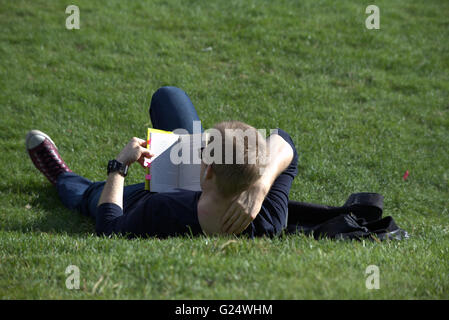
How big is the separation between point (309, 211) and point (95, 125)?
12.1ft

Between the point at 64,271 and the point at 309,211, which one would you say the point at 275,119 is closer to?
the point at 309,211

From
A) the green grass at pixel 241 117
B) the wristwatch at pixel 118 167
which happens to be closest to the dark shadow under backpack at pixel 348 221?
the green grass at pixel 241 117

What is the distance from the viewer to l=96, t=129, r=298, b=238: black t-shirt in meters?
3.29

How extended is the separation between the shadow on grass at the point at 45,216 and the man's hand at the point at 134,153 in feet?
3.23

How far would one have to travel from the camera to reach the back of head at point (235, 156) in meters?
2.92

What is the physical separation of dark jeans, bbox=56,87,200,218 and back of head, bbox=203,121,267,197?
4.64 feet

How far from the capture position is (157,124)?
4.61m

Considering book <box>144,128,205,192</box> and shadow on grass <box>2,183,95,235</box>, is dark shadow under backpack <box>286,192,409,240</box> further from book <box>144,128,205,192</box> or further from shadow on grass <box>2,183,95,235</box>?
shadow on grass <box>2,183,95,235</box>

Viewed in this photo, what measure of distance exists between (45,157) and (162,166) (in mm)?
2020

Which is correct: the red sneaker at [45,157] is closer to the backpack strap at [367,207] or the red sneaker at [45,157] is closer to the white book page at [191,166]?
the white book page at [191,166]
